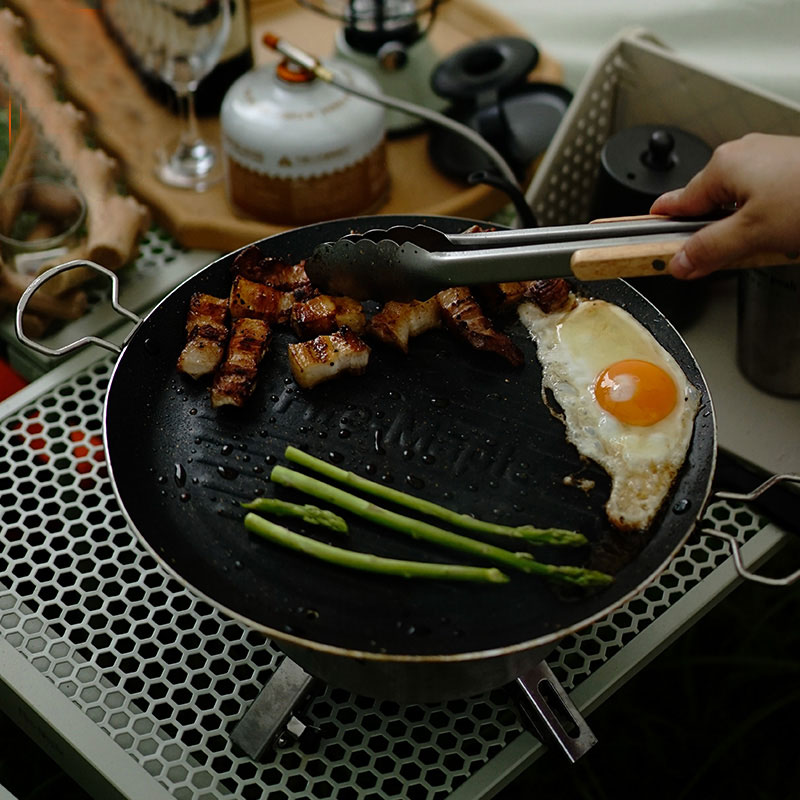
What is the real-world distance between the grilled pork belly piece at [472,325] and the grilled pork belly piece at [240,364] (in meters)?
0.45

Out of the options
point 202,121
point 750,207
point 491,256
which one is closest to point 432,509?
point 491,256

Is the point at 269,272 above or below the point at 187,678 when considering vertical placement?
above

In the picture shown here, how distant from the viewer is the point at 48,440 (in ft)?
9.07

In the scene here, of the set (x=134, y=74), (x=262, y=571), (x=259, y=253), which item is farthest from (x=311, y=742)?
(x=134, y=74)

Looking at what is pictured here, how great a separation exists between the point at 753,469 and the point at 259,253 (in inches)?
60.6

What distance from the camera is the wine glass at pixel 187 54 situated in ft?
10.2

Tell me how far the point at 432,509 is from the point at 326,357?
1.51 feet

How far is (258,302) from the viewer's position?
2328 mm

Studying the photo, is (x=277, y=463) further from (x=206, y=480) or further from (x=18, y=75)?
(x=18, y=75)

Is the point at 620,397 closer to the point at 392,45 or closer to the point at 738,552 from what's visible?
the point at 738,552

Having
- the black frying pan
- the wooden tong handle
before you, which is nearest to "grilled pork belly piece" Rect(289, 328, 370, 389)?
the black frying pan

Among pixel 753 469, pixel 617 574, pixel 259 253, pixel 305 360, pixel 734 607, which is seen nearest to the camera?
pixel 617 574

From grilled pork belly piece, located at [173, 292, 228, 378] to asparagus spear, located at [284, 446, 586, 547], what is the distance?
319 mm

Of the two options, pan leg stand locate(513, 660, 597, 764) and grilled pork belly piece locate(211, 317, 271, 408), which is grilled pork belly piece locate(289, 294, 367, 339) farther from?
pan leg stand locate(513, 660, 597, 764)
